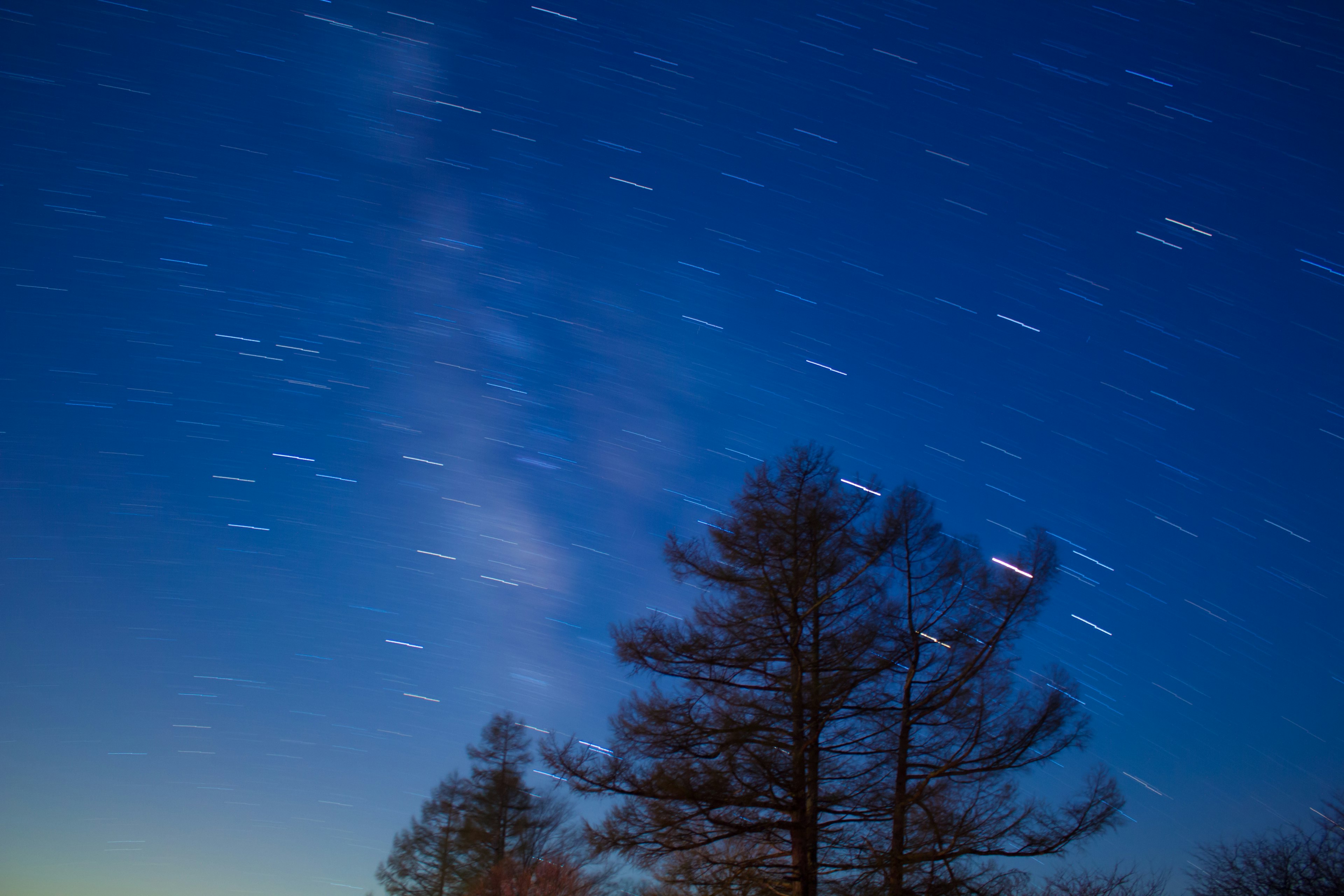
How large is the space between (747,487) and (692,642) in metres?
2.63

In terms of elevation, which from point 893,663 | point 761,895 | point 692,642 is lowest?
point 761,895

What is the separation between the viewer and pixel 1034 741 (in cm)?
952

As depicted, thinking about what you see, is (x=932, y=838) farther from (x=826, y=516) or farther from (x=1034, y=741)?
(x=826, y=516)

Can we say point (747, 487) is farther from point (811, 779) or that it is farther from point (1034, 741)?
point (1034, 741)

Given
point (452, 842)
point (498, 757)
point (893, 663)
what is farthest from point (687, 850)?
point (452, 842)

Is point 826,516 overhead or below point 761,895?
overhead

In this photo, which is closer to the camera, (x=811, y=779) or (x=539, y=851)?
(x=811, y=779)

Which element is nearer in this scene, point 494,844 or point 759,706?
point 759,706

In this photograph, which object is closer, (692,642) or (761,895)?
(761,895)

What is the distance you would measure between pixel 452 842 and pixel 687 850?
67.2 ft

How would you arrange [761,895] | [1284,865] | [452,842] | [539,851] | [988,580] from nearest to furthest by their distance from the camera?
[761,895]
[988,580]
[1284,865]
[539,851]
[452,842]

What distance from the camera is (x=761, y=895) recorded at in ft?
31.9

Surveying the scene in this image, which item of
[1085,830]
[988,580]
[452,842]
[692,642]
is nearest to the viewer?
[1085,830]

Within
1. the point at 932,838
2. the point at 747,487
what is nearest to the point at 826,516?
the point at 747,487
